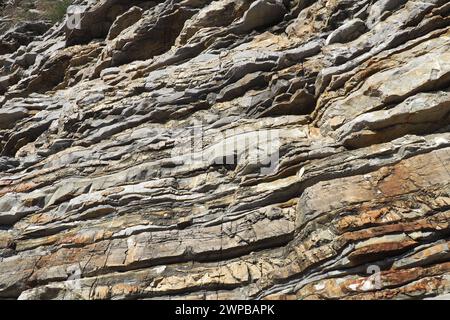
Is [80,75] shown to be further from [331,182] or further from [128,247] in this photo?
[331,182]

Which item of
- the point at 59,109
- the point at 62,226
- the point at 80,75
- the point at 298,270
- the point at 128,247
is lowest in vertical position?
the point at 298,270

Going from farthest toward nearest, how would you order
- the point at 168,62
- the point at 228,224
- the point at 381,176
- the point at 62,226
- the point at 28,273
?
the point at 168,62
the point at 62,226
the point at 28,273
the point at 228,224
the point at 381,176

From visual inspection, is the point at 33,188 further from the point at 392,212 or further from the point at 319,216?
the point at 392,212

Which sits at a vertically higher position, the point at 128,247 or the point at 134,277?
the point at 128,247

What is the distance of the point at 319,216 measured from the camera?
9.11 m

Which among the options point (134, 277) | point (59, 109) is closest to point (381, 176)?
point (134, 277)

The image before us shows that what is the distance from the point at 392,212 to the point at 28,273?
353 inches

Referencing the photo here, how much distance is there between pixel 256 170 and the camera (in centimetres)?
1112

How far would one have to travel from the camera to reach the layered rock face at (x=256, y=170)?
855 centimetres

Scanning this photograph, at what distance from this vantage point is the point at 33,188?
563 inches

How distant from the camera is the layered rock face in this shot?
8.55m

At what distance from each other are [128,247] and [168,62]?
956 centimetres
